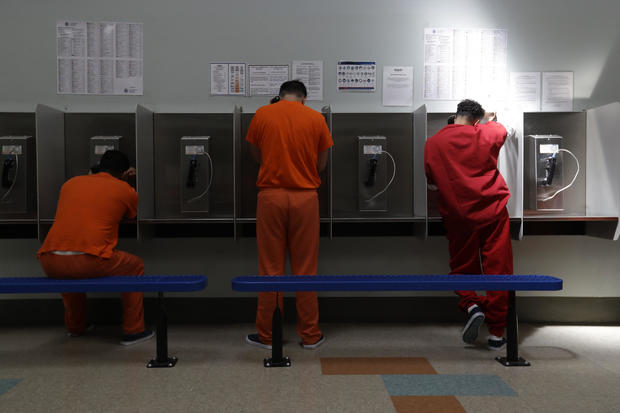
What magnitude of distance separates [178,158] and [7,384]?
5.55ft

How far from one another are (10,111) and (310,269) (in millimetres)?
2353

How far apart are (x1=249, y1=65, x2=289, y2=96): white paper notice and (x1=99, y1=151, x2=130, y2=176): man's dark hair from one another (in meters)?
1.02

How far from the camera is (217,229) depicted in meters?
3.27

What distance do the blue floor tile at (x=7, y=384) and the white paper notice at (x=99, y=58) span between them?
191 cm

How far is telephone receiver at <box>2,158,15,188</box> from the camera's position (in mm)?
3094

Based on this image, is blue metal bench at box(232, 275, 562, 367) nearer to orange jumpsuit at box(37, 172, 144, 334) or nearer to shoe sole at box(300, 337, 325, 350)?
shoe sole at box(300, 337, 325, 350)

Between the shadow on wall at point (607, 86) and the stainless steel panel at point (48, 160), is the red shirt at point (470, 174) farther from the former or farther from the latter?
the stainless steel panel at point (48, 160)

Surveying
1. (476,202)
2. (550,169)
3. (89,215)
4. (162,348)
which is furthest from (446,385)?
(89,215)

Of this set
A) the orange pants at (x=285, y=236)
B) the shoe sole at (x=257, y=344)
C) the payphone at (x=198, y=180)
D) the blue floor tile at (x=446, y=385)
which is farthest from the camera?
the payphone at (x=198, y=180)

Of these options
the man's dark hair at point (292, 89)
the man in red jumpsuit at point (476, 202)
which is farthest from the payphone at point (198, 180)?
the man in red jumpsuit at point (476, 202)

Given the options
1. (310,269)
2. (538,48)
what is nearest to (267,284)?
(310,269)

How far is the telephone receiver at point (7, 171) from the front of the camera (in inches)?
122

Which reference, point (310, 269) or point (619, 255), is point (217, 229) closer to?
point (310, 269)

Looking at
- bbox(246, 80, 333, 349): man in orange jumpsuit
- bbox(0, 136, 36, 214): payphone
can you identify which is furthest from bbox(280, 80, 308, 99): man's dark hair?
bbox(0, 136, 36, 214): payphone
